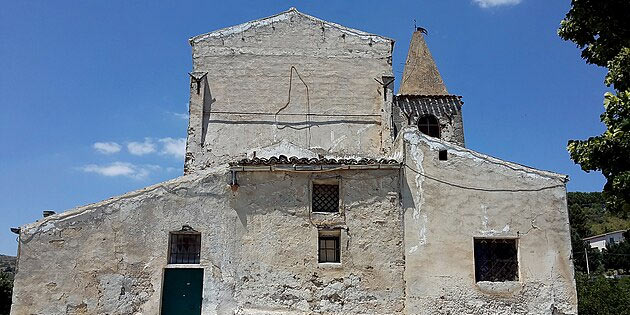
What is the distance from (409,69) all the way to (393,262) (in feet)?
43.2

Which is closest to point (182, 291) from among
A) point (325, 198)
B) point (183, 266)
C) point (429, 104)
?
point (183, 266)

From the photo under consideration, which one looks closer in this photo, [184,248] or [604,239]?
[184,248]

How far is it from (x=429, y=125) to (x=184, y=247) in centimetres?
1119

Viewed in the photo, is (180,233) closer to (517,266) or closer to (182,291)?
(182,291)

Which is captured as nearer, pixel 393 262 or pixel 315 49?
pixel 393 262

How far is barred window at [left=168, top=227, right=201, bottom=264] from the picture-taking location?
43.7ft

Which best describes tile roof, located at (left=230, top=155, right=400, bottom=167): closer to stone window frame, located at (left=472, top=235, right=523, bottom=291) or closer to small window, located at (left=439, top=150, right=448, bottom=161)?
small window, located at (left=439, top=150, right=448, bottom=161)

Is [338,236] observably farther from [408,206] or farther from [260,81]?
[260,81]

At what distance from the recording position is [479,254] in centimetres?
1341

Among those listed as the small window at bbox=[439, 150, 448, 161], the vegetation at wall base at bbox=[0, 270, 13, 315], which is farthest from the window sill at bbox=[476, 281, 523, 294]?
the vegetation at wall base at bbox=[0, 270, 13, 315]

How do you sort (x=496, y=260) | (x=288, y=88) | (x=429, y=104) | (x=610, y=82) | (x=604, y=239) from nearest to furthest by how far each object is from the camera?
(x=610, y=82) → (x=496, y=260) → (x=288, y=88) → (x=429, y=104) → (x=604, y=239)

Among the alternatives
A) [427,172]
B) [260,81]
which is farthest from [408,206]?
[260,81]

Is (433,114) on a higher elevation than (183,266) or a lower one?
higher

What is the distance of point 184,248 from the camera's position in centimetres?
1343
